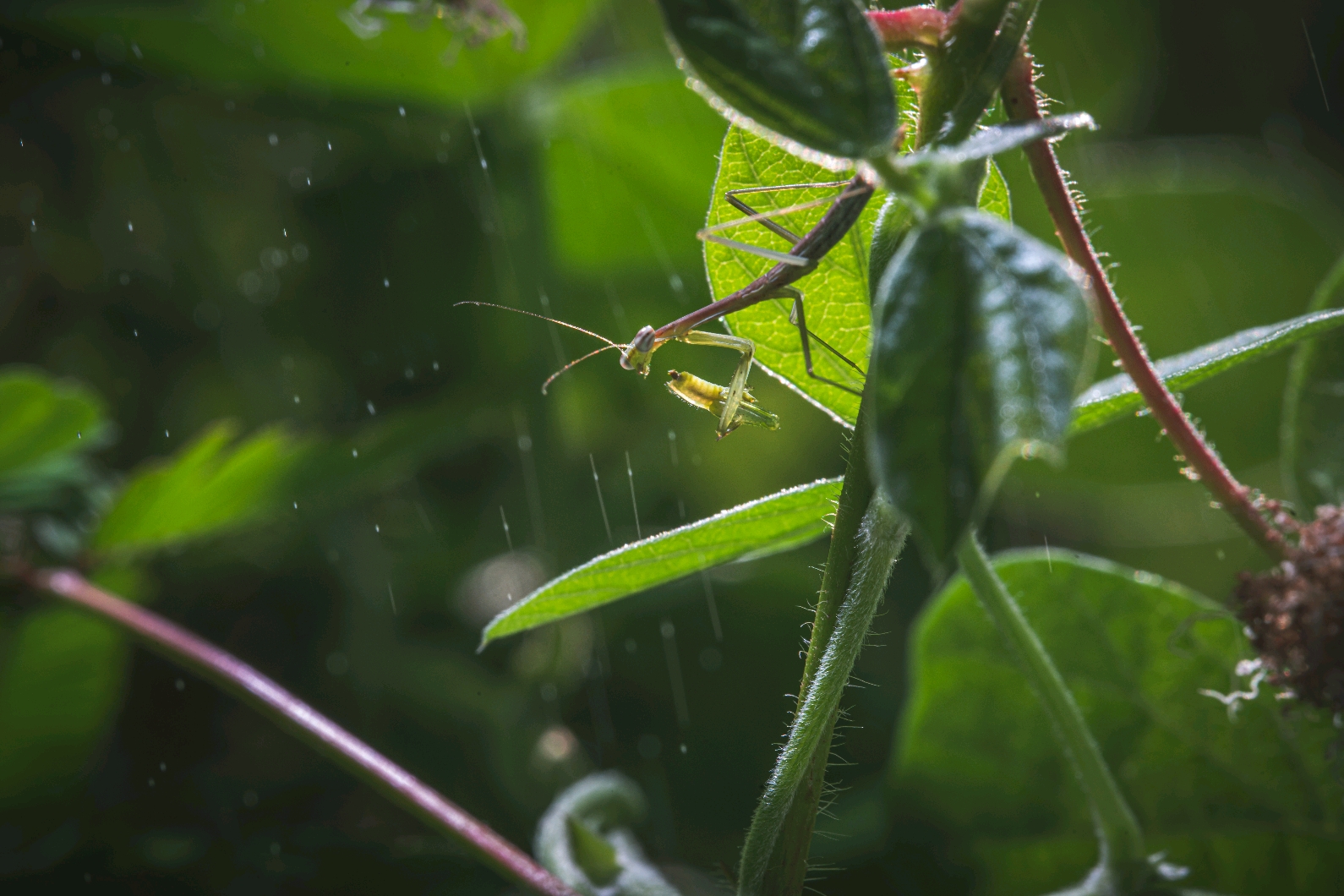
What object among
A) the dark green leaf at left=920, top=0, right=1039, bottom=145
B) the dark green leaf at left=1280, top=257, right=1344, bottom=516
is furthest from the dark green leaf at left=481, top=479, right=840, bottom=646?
the dark green leaf at left=1280, top=257, right=1344, bottom=516

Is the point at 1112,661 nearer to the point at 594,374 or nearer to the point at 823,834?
the point at 823,834

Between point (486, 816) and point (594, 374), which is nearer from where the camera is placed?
point (486, 816)

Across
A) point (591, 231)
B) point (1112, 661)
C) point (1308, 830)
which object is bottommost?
point (1308, 830)

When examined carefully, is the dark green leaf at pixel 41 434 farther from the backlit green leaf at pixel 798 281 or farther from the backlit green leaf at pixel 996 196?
the backlit green leaf at pixel 996 196

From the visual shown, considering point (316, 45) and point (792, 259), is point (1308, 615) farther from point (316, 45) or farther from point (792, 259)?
point (316, 45)

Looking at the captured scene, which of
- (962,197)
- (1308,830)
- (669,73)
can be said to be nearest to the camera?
(962,197)

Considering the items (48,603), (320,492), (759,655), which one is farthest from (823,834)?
(48,603)

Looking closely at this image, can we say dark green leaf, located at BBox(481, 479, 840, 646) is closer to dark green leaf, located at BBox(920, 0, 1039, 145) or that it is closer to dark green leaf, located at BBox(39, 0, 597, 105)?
dark green leaf, located at BBox(920, 0, 1039, 145)
